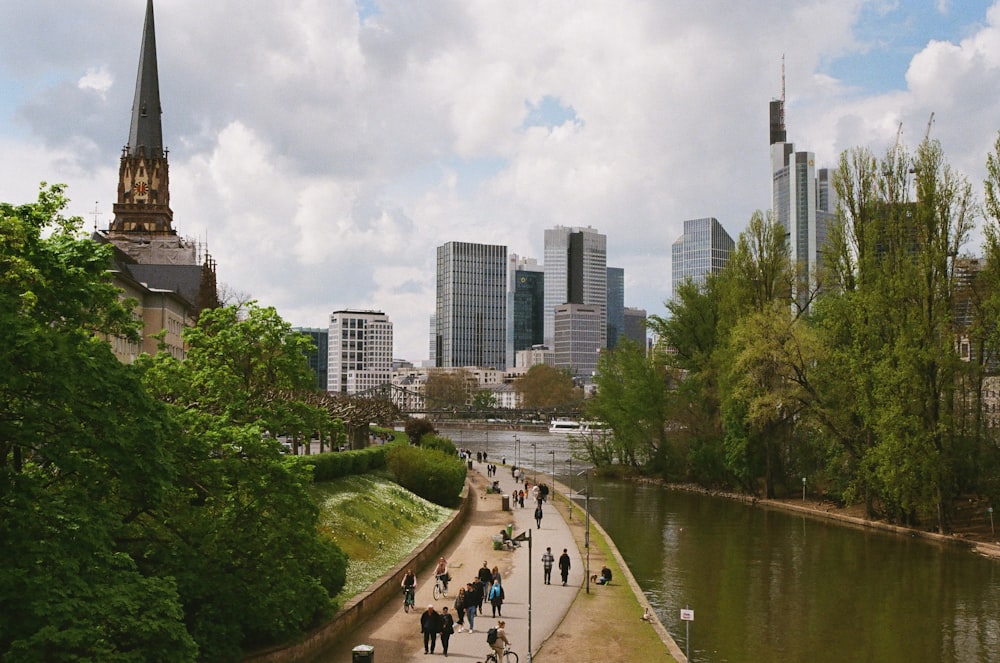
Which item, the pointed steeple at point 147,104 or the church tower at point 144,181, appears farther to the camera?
the church tower at point 144,181

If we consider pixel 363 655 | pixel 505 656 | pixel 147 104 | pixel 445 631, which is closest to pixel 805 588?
pixel 505 656

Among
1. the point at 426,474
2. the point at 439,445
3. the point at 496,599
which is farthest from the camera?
the point at 439,445

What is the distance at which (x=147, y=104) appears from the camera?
11125 centimetres

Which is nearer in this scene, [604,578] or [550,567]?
[604,578]

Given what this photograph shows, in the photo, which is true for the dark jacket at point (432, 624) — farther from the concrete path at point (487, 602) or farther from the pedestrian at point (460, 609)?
the pedestrian at point (460, 609)

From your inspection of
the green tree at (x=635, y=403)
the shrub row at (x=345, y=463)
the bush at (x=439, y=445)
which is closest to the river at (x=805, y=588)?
the shrub row at (x=345, y=463)

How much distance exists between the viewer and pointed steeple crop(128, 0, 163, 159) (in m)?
107

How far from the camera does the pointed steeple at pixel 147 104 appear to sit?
352 ft

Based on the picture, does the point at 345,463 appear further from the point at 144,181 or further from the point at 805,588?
the point at 144,181

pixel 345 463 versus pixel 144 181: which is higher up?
pixel 144 181

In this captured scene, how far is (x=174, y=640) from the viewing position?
1566cm

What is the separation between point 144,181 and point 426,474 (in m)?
78.9

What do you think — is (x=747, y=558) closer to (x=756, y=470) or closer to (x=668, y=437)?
(x=756, y=470)

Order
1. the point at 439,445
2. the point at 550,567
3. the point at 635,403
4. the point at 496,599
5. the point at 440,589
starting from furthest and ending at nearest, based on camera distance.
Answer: the point at 439,445, the point at 635,403, the point at 550,567, the point at 440,589, the point at 496,599
